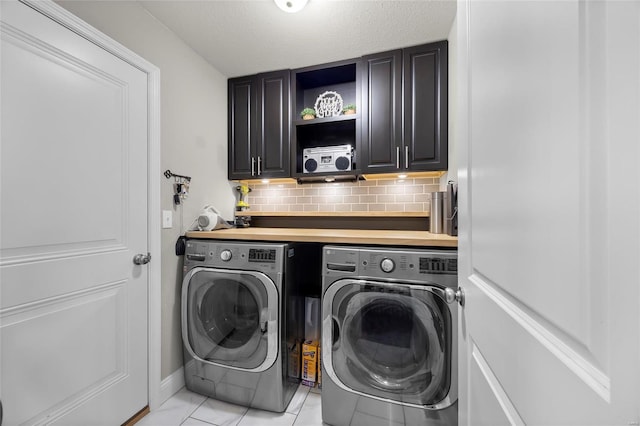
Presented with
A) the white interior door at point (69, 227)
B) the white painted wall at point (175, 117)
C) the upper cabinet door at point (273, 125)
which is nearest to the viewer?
the white interior door at point (69, 227)

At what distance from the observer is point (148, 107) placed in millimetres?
1475

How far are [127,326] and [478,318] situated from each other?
5.61 feet

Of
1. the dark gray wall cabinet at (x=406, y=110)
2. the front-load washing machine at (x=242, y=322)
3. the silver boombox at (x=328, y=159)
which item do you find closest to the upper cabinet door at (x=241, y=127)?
the silver boombox at (x=328, y=159)

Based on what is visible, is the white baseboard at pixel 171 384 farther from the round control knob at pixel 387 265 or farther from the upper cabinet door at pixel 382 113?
the upper cabinet door at pixel 382 113

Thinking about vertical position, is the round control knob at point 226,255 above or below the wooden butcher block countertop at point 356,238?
below

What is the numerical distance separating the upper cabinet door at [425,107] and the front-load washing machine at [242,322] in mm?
1219

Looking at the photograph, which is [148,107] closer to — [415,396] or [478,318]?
[478,318]

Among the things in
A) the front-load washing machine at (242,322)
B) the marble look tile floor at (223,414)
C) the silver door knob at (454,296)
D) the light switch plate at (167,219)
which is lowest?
the marble look tile floor at (223,414)

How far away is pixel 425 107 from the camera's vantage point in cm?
182

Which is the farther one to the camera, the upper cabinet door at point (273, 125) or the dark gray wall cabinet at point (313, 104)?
the upper cabinet door at point (273, 125)

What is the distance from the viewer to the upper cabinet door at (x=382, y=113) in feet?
6.16

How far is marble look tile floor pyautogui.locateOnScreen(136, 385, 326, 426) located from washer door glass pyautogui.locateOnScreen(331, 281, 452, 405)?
0.38 m

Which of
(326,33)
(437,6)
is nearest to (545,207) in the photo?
(437,6)

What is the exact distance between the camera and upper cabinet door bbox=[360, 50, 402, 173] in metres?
1.88
